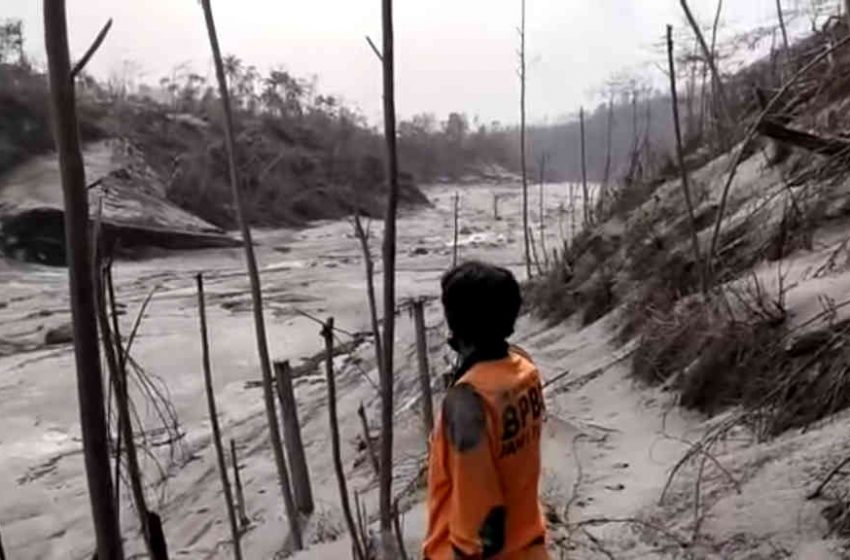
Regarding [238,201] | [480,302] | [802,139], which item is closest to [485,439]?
[480,302]

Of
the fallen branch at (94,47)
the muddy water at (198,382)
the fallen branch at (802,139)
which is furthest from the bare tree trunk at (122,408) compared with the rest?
the fallen branch at (802,139)

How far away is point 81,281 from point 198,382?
485 inches

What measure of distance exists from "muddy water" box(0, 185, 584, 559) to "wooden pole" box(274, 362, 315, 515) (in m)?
0.16

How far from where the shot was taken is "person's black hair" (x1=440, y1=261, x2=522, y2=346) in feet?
7.38

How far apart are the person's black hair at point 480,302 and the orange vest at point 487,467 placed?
0.06 metres

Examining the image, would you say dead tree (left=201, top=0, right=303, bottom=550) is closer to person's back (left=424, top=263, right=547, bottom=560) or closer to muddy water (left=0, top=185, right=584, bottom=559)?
muddy water (left=0, top=185, right=584, bottom=559)

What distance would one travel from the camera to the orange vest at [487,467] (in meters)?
2.18

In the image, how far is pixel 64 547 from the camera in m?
8.56

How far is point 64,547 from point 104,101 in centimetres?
3134

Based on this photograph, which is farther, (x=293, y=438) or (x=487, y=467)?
(x=293, y=438)

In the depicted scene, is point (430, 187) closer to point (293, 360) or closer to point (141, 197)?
point (141, 197)

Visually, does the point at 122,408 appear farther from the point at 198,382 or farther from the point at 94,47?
the point at 198,382

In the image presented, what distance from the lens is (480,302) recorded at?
2.25 meters

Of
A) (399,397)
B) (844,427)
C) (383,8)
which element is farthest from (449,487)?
(399,397)
